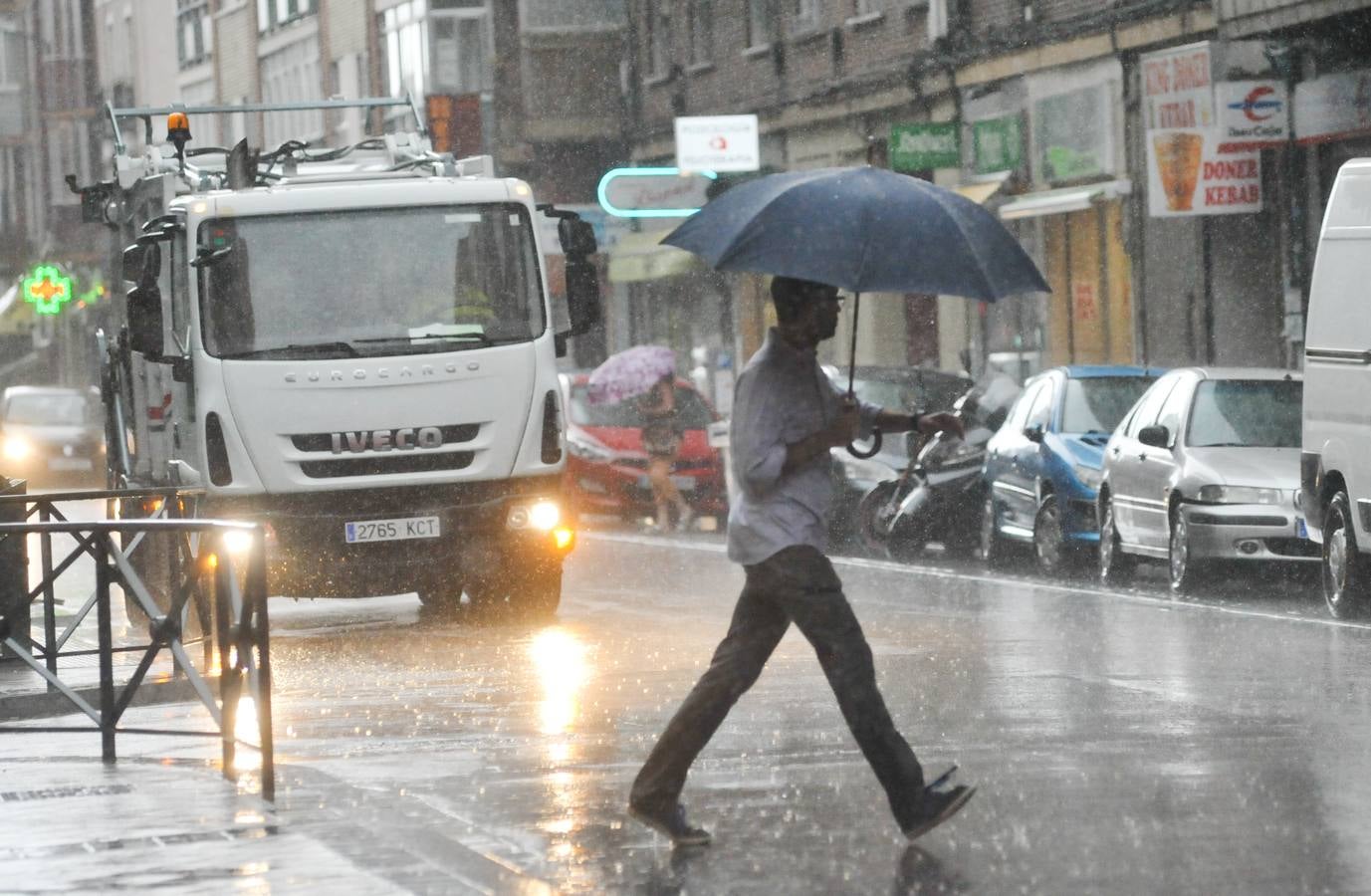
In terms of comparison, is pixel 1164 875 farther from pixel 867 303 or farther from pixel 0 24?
pixel 0 24

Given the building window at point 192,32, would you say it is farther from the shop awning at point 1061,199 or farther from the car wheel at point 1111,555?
the car wheel at point 1111,555

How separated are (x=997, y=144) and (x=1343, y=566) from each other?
1833cm

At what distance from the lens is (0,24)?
98750mm

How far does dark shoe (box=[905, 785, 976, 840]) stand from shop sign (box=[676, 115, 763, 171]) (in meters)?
30.2

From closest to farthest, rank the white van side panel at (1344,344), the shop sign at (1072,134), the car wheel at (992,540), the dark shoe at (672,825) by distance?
the dark shoe at (672,825)
the white van side panel at (1344,344)
the car wheel at (992,540)
the shop sign at (1072,134)

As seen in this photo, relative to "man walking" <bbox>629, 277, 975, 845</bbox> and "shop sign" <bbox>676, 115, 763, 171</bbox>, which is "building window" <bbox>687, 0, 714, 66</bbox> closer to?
"shop sign" <bbox>676, 115, 763, 171</bbox>

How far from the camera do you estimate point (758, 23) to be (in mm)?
43750

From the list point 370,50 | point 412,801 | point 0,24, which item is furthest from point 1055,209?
point 0,24

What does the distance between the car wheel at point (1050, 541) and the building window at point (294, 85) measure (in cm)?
4246

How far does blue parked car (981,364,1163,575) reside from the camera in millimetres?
21219

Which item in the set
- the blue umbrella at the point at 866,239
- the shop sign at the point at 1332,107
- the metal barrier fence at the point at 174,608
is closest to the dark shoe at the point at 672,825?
the blue umbrella at the point at 866,239

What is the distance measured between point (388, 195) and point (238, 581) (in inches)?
315

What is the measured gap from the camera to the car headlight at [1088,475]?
829 inches

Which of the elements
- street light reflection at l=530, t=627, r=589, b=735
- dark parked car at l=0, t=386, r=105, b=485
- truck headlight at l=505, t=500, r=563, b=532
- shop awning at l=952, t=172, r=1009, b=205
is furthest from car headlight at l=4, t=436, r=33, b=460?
street light reflection at l=530, t=627, r=589, b=735
